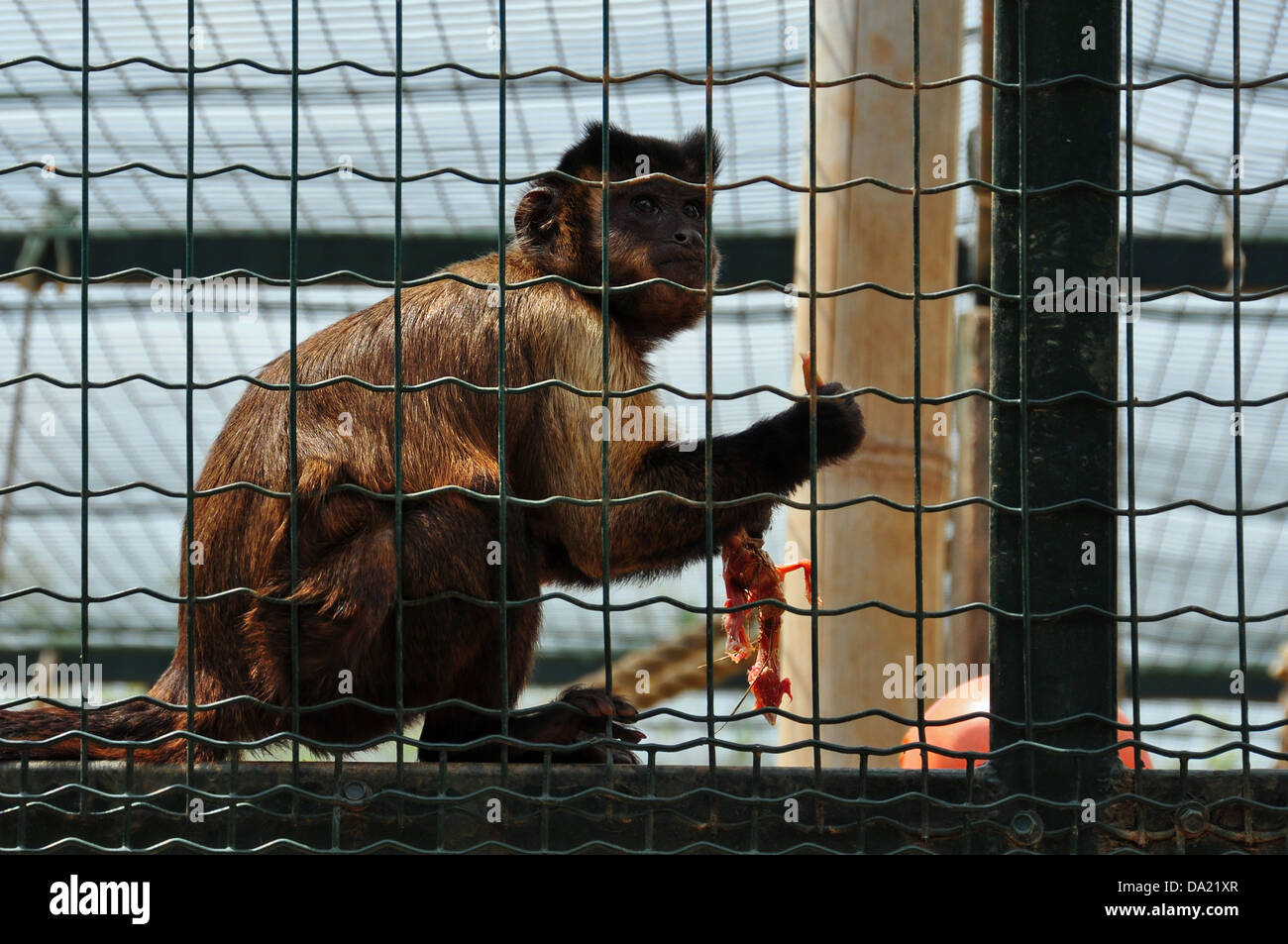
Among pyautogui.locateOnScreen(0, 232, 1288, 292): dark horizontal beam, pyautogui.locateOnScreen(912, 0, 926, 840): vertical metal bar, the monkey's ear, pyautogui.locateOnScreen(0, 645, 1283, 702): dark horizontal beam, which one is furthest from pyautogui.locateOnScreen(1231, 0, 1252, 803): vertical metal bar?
pyautogui.locateOnScreen(0, 645, 1283, 702): dark horizontal beam

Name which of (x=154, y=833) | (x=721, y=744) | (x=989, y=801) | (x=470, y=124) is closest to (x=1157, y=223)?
(x=470, y=124)

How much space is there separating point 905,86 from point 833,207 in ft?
5.88

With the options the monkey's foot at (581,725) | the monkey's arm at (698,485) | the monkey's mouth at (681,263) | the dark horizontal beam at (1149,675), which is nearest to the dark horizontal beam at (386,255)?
the monkey's mouth at (681,263)

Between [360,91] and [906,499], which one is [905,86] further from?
[360,91]

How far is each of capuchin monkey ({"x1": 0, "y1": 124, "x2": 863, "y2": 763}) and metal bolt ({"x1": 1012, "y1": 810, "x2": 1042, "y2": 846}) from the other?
116 centimetres

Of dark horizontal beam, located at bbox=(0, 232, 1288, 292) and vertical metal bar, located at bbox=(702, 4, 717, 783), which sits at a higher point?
dark horizontal beam, located at bbox=(0, 232, 1288, 292)

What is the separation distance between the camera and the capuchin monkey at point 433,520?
4449 millimetres

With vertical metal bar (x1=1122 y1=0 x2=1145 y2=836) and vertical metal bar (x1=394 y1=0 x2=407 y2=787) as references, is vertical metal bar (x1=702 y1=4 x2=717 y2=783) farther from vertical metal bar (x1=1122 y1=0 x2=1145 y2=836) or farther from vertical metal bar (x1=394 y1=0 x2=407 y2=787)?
vertical metal bar (x1=1122 y1=0 x2=1145 y2=836)

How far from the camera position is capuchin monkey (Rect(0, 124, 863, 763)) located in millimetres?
4449

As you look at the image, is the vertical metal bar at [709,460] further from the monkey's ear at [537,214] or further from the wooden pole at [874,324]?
the monkey's ear at [537,214]

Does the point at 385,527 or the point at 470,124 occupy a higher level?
the point at 470,124

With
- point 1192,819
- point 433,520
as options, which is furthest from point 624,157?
point 1192,819

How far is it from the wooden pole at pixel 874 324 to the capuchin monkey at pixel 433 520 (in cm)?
82
